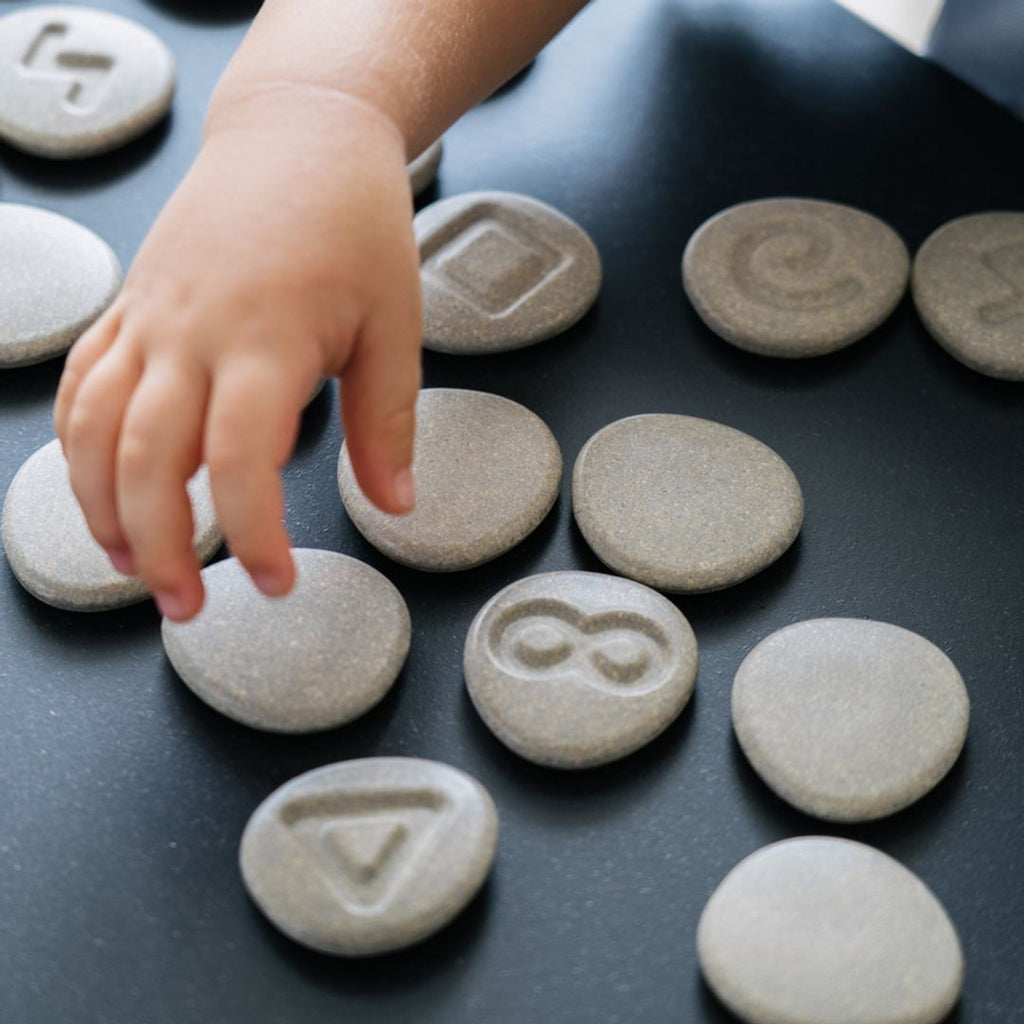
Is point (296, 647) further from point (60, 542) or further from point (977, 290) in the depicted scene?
point (977, 290)

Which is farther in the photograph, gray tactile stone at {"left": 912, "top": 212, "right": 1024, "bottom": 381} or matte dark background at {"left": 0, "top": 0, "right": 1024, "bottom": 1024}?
gray tactile stone at {"left": 912, "top": 212, "right": 1024, "bottom": 381}

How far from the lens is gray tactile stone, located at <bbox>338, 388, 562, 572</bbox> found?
594 millimetres

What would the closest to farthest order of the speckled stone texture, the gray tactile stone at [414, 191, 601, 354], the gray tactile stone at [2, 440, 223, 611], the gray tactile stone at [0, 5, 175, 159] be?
the speckled stone texture < the gray tactile stone at [2, 440, 223, 611] < the gray tactile stone at [414, 191, 601, 354] < the gray tactile stone at [0, 5, 175, 159]

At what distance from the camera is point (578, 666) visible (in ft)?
1.82

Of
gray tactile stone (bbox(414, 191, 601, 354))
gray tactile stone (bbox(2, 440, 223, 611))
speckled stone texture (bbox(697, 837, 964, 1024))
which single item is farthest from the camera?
gray tactile stone (bbox(414, 191, 601, 354))

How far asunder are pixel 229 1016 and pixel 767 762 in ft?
0.73

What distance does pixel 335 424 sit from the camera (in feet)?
2.20

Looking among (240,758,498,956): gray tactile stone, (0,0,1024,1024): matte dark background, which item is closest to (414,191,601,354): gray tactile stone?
(0,0,1024,1024): matte dark background

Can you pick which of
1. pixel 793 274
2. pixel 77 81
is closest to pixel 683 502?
pixel 793 274

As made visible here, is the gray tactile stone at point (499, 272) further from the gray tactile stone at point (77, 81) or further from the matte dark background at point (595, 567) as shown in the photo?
the gray tactile stone at point (77, 81)

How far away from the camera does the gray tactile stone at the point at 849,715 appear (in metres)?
0.52

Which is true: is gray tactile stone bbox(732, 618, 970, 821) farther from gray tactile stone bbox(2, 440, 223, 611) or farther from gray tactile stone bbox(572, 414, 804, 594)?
gray tactile stone bbox(2, 440, 223, 611)

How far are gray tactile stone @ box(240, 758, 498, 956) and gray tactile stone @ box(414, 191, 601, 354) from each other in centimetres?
25

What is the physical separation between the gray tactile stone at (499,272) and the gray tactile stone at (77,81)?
0.66 ft
